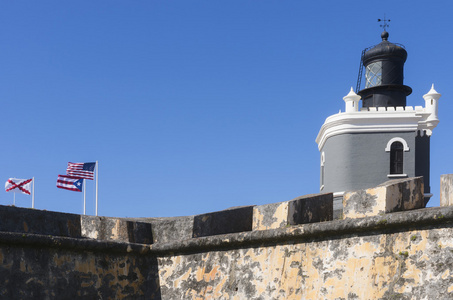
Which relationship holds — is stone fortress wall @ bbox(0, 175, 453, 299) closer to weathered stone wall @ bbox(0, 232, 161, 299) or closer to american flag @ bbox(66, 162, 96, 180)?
weathered stone wall @ bbox(0, 232, 161, 299)

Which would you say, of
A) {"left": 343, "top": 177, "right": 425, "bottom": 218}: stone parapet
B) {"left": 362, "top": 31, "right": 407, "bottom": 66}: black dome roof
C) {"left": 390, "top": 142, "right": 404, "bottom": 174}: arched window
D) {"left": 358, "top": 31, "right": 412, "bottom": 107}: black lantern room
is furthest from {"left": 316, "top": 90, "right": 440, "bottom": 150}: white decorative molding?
{"left": 343, "top": 177, "right": 425, "bottom": 218}: stone parapet

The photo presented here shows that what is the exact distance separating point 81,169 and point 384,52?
15722 millimetres

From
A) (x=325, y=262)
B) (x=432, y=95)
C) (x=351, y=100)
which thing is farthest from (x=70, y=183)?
(x=325, y=262)

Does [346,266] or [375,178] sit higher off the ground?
[375,178]

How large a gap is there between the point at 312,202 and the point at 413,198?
0.86 m

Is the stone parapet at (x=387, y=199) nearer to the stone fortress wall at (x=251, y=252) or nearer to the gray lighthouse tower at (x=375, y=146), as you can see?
the stone fortress wall at (x=251, y=252)

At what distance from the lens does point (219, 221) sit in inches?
237

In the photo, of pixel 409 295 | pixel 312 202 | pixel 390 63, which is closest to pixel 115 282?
pixel 312 202

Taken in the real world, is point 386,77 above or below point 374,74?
below

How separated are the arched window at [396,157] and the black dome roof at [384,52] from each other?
20.0ft

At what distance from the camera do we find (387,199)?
4.91 meters

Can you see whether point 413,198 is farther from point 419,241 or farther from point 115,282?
point 115,282

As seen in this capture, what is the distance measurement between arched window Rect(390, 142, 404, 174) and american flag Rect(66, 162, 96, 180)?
1140 cm

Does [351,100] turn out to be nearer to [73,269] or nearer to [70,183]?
[70,183]
